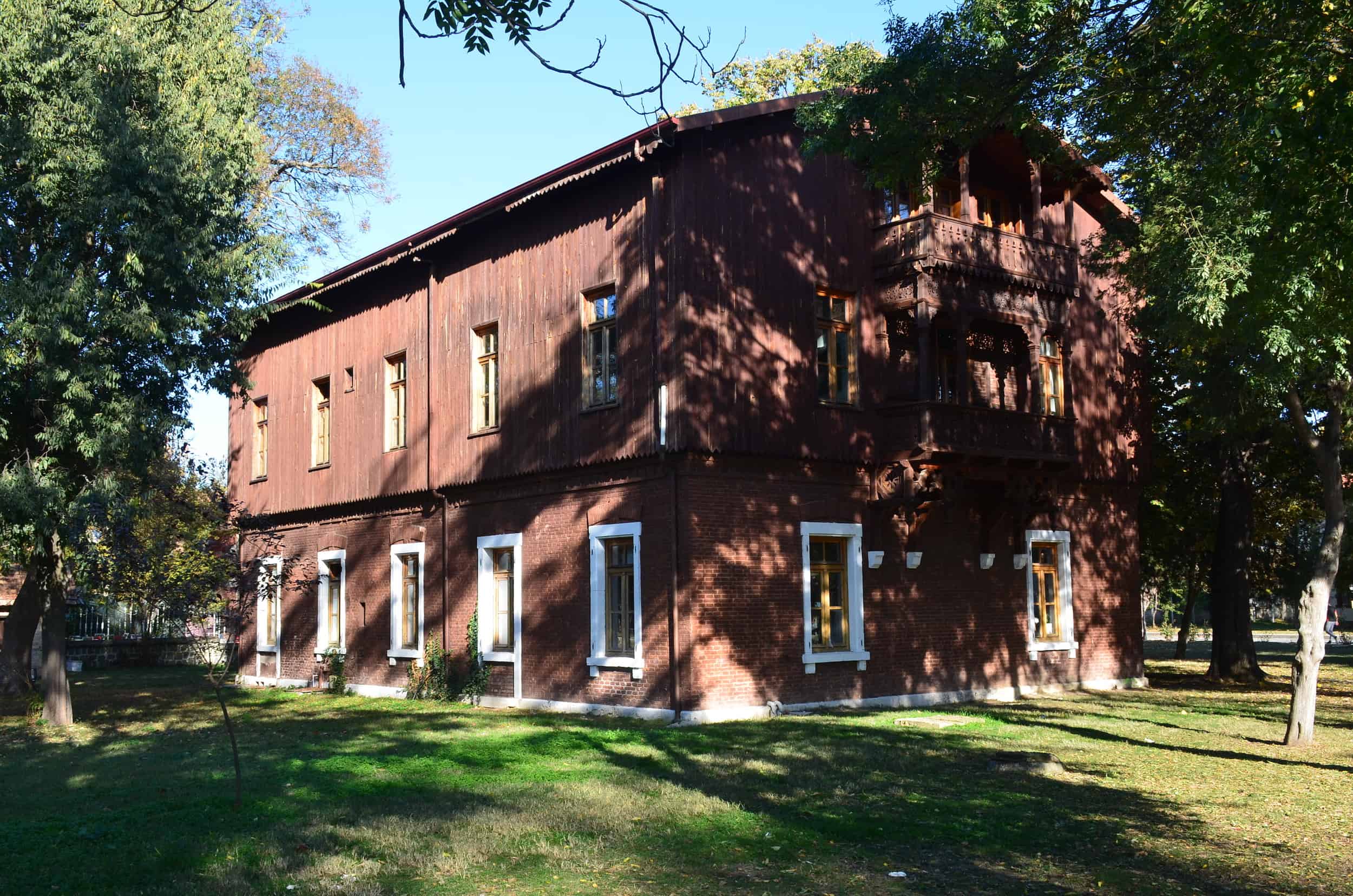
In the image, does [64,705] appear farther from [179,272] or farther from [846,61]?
[846,61]

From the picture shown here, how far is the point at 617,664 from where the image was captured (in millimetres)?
19484

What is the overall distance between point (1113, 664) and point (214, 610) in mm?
19183

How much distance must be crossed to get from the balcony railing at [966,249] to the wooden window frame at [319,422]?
1410 centimetres

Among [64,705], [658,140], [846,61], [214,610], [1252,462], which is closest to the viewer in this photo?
[214,610]

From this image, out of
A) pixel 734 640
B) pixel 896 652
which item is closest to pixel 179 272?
pixel 734 640

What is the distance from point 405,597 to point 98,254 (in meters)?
9.06

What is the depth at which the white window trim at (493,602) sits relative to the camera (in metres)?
21.9

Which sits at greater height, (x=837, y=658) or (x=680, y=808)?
(x=837, y=658)

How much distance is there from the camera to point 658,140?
18703 millimetres

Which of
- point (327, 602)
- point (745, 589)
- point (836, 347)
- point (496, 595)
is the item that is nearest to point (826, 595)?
point (745, 589)

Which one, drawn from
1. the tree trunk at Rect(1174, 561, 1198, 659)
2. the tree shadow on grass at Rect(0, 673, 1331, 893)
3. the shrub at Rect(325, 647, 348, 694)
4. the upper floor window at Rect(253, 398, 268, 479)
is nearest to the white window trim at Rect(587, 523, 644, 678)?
the tree shadow on grass at Rect(0, 673, 1331, 893)

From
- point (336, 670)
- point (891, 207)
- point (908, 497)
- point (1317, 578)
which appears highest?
point (891, 207)

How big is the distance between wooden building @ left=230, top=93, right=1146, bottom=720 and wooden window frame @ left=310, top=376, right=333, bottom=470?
7.47 feet

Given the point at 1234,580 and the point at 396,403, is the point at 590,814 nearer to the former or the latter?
the point at 396,403
